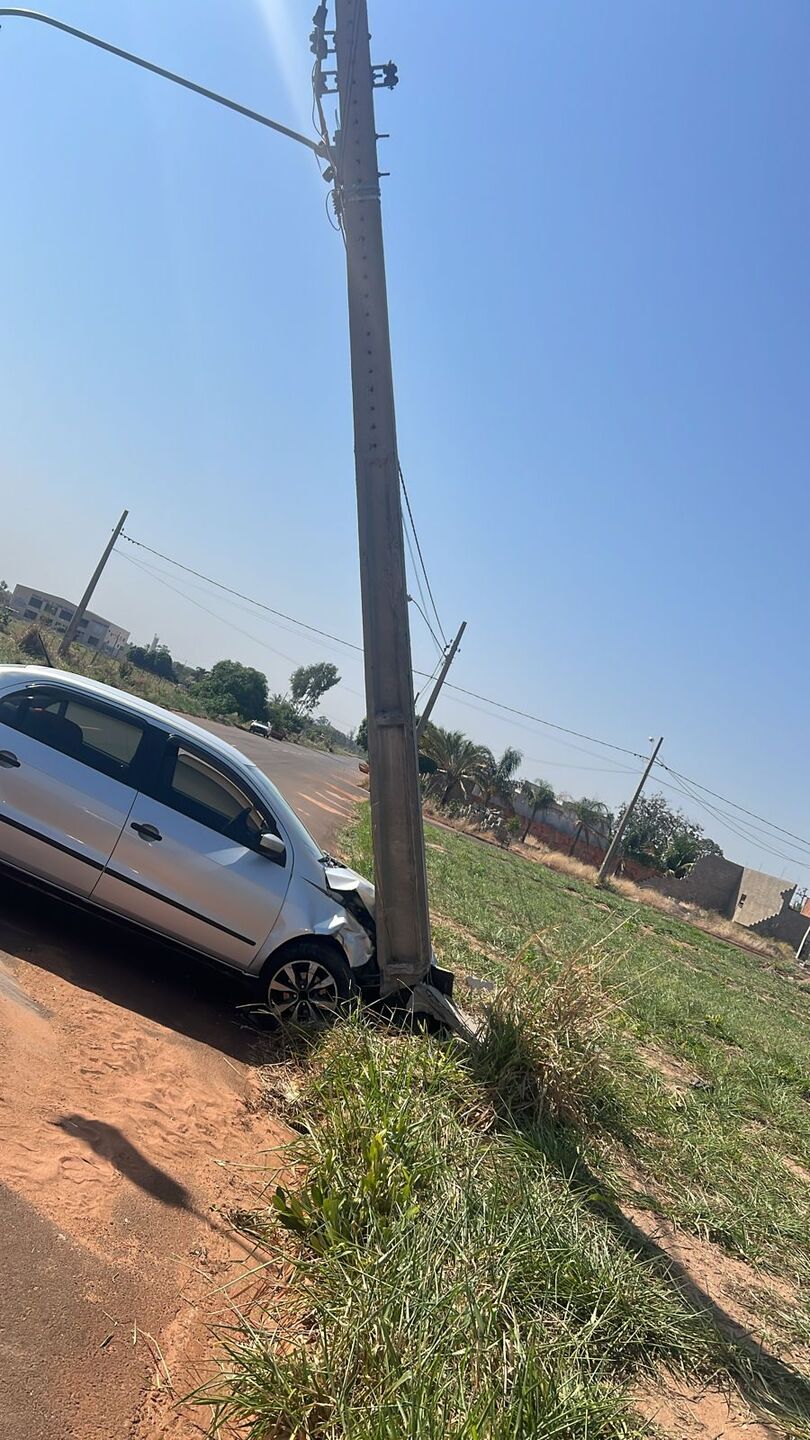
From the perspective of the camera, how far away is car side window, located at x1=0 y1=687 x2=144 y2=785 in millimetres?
5738

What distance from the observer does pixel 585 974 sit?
236 inches

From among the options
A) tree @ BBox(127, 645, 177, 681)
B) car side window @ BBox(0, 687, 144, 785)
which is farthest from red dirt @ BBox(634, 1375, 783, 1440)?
tree @ BBox(127, 645, 177, 681)

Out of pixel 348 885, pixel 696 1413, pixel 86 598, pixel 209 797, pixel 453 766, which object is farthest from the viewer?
pixel 453 766

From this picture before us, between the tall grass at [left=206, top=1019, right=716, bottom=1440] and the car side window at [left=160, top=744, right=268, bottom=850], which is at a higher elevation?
the car side window at [left=160, top=744, right=268, bottom=850]

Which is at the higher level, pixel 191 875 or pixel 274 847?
pixel 274 847

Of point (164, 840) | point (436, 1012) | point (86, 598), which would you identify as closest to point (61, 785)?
point (164, 840)

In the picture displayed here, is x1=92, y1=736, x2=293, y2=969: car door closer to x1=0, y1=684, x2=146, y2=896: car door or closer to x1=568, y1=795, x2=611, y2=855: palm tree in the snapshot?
x1=0, y1=684, x2=146, y2=896: car door

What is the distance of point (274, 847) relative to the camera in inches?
230

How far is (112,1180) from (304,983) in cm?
234

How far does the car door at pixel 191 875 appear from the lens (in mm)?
5570

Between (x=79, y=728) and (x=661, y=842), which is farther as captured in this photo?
(x=661, y=842)

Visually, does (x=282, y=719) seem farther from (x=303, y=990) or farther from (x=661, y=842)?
(x=303, y=990)

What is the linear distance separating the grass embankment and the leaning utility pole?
0.82 m

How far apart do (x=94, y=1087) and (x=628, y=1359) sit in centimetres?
255
